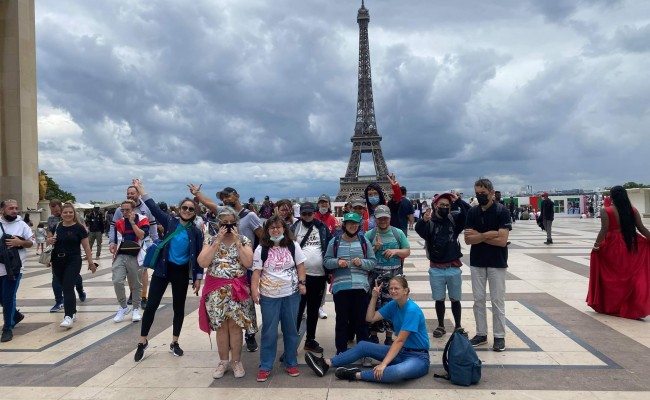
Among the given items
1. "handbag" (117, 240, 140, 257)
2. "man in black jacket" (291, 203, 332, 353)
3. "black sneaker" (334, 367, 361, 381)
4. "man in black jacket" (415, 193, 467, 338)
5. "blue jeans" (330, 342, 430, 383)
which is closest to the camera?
"blue jeans" (330, 342, 430, 383)

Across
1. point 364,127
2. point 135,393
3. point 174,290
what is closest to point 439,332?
point 174,290

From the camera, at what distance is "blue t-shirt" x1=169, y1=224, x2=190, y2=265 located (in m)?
5.18

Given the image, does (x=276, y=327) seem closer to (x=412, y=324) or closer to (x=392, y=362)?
(x=392, y=362)

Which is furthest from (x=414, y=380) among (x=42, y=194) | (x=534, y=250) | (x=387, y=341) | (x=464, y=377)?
(x=42, y=194)

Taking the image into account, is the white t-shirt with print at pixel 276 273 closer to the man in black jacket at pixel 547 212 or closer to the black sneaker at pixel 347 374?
the black sneaker at pixel 347 374

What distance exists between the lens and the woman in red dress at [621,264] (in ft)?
20.5

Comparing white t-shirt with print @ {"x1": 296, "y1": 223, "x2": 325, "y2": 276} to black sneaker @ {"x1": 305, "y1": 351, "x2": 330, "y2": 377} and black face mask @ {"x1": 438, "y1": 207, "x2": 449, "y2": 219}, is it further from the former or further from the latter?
black face mask @ {"x1": 438, "y1": 207, "x2": 449, "y2": 219}

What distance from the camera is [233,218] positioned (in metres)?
4.59

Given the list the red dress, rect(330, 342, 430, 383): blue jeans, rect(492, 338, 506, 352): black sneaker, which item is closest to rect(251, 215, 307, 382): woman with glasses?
rect(330, 342, 430, 383): blue jeans

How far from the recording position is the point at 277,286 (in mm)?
4500

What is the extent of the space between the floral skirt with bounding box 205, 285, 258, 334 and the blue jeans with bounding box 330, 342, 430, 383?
3.12ft

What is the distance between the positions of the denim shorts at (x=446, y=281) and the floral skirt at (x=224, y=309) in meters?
2.24

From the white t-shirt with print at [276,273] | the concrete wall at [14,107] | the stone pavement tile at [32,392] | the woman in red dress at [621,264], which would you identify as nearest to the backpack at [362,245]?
the white t-shirt with print at [276,273]

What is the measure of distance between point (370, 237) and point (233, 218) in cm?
155
